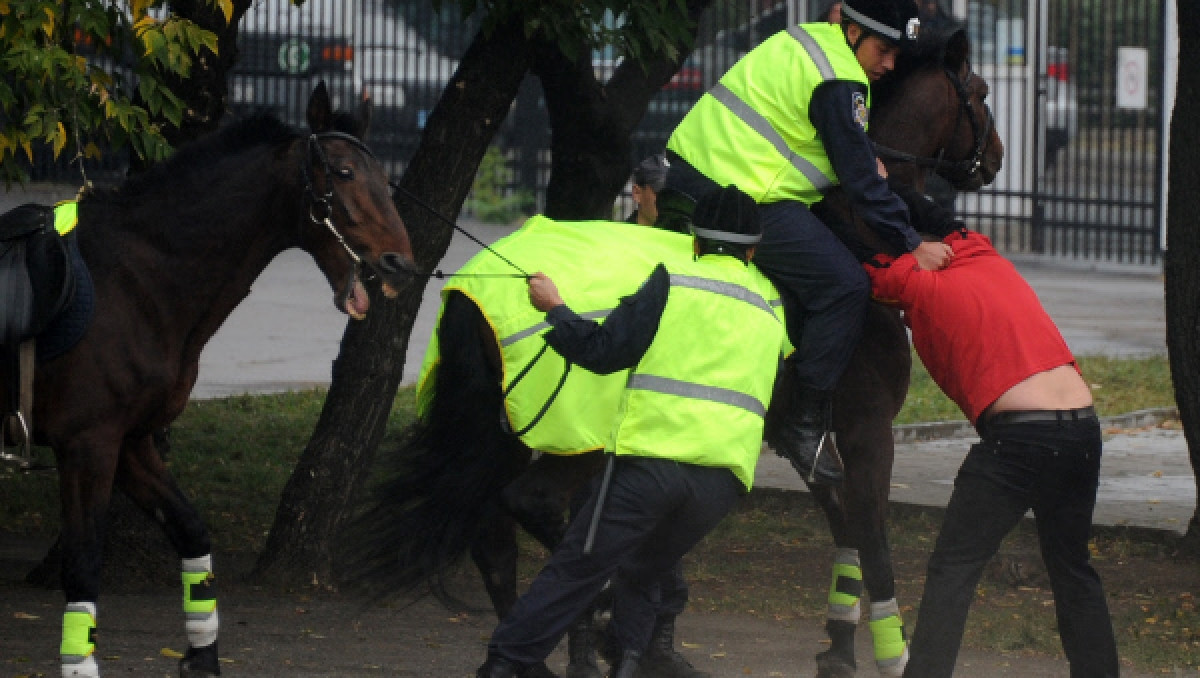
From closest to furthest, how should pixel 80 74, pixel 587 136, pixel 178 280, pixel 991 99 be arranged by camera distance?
1. pixel 178 280
2. pixel 80 74
3. pixel 587 136
4. pixel 991 99

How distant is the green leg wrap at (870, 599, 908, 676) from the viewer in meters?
6.68

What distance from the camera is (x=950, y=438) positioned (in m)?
12.2

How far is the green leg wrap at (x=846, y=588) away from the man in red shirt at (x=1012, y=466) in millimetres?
947

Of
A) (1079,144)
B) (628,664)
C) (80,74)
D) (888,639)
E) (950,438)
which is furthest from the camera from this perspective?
(1079,144)

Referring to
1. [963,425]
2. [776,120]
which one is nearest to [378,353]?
[776,120]

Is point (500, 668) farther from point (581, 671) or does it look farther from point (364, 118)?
point (364, 118)

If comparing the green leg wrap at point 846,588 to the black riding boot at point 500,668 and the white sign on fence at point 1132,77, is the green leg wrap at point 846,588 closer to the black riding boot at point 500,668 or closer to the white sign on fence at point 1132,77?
the black riding boot at point 500,668

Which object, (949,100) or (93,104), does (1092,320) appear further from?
(93,104)

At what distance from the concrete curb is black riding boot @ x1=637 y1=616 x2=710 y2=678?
533 cm

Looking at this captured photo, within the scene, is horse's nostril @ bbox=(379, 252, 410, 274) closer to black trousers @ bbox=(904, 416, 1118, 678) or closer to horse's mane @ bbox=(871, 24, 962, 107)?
black trousers @ bbox=(904, 416, 1118, 678)

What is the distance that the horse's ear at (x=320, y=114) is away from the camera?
5.93 m

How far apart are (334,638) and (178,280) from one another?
1.81 meters

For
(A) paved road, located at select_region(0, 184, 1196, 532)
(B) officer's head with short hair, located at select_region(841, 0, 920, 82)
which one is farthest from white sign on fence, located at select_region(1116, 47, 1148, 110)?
(B) officer's head with short hair, located at select_region(841, 0, 920, 82)

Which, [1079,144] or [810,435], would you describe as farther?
[1079,144]
